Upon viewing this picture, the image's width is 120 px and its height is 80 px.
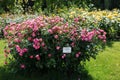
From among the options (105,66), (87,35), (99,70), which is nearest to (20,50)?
(87,35)

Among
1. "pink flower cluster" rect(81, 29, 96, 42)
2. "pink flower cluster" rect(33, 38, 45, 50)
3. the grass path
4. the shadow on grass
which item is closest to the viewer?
"pink flower cluster" rect(33, 38, 45, 50)

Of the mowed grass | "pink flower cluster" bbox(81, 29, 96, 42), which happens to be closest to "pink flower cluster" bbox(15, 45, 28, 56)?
the mowed grass

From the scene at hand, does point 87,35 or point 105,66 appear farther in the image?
point 105,66

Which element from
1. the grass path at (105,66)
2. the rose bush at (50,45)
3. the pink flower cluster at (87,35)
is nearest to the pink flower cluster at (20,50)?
the rose bush at (50,45)

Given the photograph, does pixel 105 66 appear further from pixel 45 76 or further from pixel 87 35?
pixel 45 76

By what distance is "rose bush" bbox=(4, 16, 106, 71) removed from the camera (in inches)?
224

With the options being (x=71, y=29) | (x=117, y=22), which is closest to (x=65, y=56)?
(x=71, y=29)

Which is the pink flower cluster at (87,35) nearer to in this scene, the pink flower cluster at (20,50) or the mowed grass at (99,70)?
the mowed grass at (99,70)

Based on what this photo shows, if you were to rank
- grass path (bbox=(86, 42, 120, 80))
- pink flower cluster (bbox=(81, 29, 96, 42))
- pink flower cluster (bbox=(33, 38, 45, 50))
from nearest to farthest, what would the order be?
pink flower cluster (bbox=(33, 38, 45, 50)), pink flower cluster (bbox=(81, 29, 96, 42)), grass path (bbox=(86, 42, 120, 80))

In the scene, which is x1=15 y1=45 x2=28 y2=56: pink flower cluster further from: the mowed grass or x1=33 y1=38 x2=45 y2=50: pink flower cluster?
the mowed grass

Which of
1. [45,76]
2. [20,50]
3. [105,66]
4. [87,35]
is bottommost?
[105,66]

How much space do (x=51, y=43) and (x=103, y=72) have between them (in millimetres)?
1309

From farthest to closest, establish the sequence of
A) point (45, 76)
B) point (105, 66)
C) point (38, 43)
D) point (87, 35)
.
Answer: point (105, 66), point (45, 76), point (87, 35), point (38, 43)

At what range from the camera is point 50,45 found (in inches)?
227
